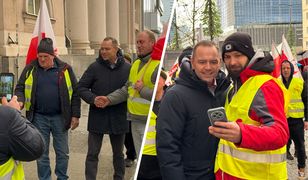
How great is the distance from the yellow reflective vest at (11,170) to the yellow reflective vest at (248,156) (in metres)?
1.36

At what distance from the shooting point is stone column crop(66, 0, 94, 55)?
1933cm

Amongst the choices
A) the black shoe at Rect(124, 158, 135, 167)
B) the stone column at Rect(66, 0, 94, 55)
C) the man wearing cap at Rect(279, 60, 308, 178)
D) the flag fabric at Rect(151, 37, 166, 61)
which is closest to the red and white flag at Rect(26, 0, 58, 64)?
the black shoe at Rect(124, 158, 135, 167)

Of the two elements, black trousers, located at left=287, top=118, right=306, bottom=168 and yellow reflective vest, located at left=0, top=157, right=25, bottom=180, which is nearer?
yellow reflective vest, located at left=0, top=157, right=25, bottom=180

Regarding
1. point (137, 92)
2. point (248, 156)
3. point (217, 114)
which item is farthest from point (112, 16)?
point (217, 114)

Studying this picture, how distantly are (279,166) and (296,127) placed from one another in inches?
182

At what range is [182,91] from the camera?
298cm

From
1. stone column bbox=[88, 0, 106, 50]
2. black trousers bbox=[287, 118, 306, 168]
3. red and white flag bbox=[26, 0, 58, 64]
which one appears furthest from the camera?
stone column bbox=[88, 0, 106, 50]

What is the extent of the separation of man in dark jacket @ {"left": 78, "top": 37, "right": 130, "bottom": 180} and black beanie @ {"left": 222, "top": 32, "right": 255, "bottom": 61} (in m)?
2.76

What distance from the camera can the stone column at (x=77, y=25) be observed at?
19.3m

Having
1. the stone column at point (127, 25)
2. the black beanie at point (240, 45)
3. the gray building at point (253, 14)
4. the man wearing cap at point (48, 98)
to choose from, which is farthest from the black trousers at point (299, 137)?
the stone column at point (127, 25)

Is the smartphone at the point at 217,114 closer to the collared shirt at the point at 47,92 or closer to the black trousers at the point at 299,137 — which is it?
the collared shirt at the point at 47,92

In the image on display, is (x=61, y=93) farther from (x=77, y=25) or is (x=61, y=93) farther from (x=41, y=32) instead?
(x=77, y=25)

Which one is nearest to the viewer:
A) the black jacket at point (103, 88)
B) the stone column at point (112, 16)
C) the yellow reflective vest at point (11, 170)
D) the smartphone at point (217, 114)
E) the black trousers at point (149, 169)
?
the smartphone at point (217, 114)

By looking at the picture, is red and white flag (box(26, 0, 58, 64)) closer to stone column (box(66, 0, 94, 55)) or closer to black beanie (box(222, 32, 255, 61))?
black beanie (box(222, 32, 255, 61))
